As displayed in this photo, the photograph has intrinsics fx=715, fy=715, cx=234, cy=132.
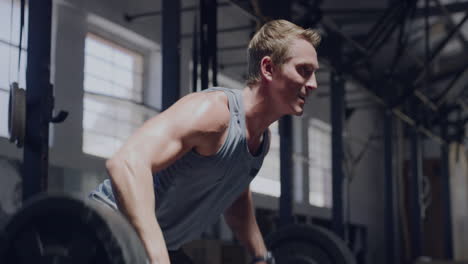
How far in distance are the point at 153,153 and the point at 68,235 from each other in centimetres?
21

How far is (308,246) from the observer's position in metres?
2.30

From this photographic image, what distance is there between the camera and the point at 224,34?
6.83 m

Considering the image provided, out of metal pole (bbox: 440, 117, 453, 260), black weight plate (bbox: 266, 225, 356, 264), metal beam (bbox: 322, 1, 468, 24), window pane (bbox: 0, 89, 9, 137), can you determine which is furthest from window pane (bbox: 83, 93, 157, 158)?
metal pole (bbox: 440, 117, 453, 260)

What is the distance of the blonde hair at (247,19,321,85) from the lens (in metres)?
1.50

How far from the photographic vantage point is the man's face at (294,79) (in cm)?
149

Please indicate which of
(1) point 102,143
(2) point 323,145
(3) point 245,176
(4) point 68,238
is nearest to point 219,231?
(1) point 102,143

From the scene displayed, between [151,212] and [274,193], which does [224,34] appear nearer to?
[274,193]

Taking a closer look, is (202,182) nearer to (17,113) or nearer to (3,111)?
(17,113)

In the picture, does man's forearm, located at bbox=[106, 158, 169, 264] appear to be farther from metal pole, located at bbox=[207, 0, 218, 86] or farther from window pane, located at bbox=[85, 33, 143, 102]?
window pane, located at bbox=[85, 33, 143, 102]

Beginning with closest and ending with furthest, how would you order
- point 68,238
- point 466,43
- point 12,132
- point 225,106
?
1. point 68,238
2. point 225,106
3. point 12,132
4. point 466,43

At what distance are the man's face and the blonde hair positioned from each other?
0.01m

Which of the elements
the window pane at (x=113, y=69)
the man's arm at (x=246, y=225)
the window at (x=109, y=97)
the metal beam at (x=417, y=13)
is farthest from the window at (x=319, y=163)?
the man's arm at (x=246, y=225)

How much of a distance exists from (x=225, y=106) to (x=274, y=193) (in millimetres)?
6437

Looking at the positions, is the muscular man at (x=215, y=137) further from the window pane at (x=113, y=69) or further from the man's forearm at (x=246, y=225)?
the window pane at (x=113, y=69)
